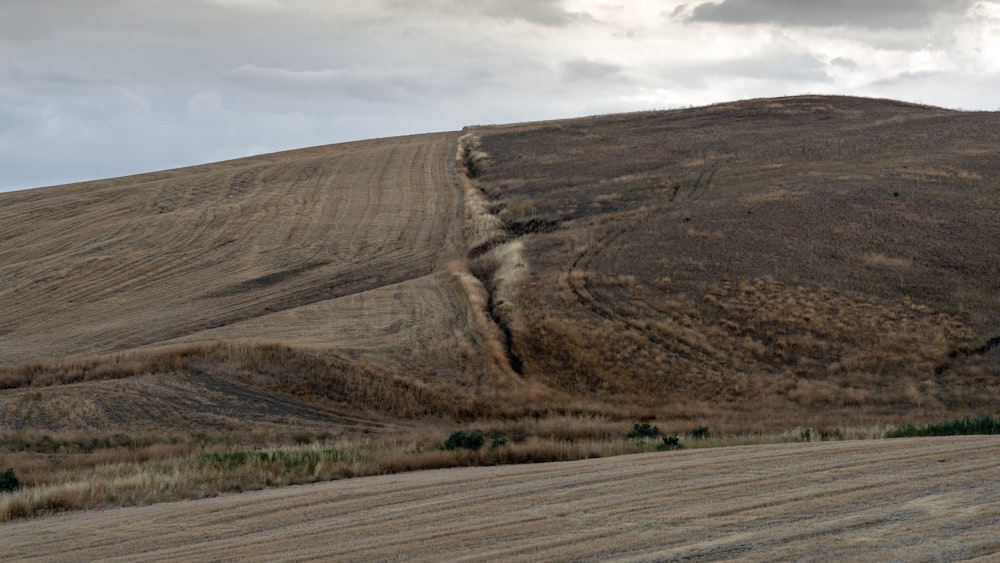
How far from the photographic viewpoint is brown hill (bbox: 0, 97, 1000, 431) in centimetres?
2409

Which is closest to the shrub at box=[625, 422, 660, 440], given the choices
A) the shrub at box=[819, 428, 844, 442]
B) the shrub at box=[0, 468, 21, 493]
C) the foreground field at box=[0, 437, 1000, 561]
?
the shrub at box=[819, 428, 844, 442]

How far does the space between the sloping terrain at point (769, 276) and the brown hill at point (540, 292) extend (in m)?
0.10

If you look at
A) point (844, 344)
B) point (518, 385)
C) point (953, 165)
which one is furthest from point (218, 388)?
point (953, 165)

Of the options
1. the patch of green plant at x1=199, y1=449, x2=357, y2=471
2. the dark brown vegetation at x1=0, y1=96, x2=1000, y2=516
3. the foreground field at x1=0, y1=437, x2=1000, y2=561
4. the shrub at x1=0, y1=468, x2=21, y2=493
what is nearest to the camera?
the foreground field at x1=0, y1=437, x2=1000, y2=561

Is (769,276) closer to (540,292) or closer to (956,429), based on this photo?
(540,292)

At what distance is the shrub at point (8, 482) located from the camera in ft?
43.8

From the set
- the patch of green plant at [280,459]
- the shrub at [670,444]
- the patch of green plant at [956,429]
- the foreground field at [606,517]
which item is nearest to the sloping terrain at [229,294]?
the patch of green plant at [280,459]

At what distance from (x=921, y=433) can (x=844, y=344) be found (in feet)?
36.6

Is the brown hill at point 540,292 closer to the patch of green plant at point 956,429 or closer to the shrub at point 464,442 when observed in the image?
the patch of green plant at point 956,429

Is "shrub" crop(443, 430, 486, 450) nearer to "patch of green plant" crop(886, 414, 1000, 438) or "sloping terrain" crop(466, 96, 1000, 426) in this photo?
"patch of green plant" crop(886, 414, 1000, 438)

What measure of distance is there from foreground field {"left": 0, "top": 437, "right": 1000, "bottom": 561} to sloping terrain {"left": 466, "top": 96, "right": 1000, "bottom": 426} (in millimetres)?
11741

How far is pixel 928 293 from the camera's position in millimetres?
29641

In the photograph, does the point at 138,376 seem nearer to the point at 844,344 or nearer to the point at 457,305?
the point at 457,305

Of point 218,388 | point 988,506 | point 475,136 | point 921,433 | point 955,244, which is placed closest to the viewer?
point 988,506
